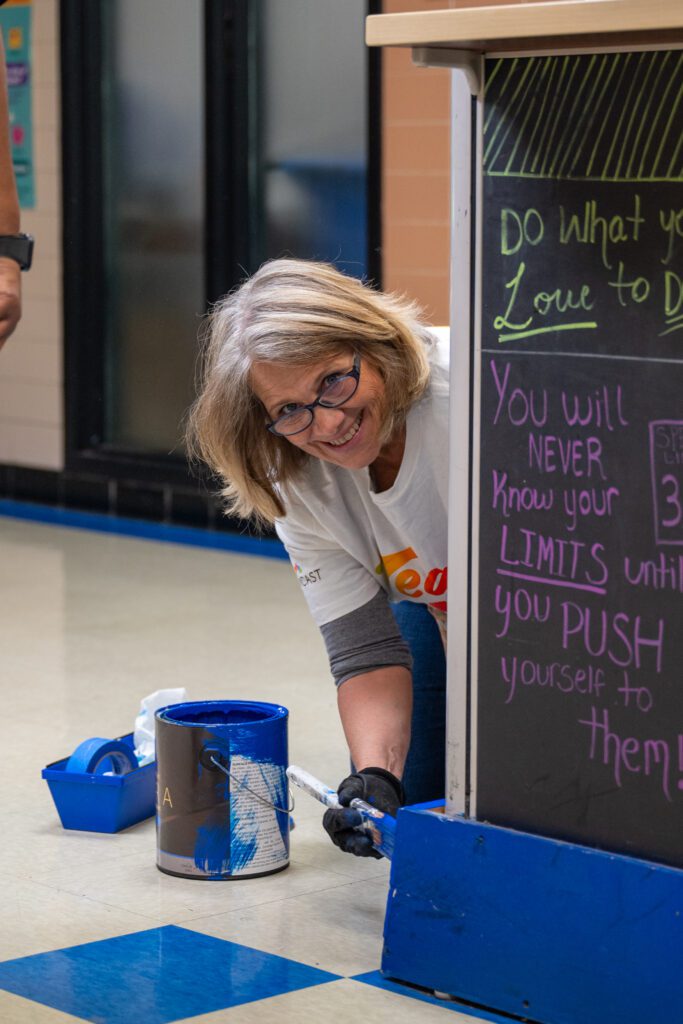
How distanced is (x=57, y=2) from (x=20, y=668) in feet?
10.8

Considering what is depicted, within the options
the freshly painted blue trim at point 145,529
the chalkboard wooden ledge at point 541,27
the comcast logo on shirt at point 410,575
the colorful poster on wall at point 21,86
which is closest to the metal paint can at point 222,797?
the comcast logo on shirt at point 410,575

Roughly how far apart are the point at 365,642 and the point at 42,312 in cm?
432

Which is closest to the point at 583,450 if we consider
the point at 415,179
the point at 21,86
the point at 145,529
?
the point at 415,179

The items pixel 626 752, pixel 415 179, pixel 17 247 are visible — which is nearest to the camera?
pixel 626 752

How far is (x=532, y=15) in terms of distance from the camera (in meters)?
1.82

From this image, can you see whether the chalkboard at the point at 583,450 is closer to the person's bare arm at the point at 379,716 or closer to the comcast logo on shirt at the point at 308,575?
the person's bare arm at the point at 379,716

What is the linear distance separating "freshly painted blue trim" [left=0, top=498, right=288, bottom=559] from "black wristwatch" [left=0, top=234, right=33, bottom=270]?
311 centimetres

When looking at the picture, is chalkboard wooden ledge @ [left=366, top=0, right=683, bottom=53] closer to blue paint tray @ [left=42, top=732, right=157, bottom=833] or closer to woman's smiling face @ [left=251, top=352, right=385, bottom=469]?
woman's smiling face @ [left=251, top=352, right=385, bottom=469]

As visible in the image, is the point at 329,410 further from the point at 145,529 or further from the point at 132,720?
the point at 145,529

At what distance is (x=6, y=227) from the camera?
252cm

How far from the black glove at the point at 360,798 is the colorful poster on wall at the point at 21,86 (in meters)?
4.64

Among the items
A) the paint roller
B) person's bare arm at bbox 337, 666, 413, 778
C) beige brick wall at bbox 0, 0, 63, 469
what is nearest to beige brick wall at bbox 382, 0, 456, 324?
beige brick wall at bbox 0, 0, 63, 469

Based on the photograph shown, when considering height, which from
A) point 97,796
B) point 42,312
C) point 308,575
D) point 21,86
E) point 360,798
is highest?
point 21,86

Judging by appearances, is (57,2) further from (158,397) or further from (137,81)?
(158,397)
